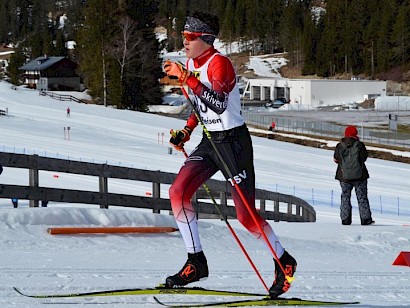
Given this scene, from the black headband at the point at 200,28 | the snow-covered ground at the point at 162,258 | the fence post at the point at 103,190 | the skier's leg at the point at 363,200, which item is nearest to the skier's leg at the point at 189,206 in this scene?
the snow-covered ground at the point at 162,258

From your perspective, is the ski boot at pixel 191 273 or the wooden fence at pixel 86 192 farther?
the wooden fence at pixel 86 192

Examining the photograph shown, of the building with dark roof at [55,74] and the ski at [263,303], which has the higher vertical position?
the building with dark roof at [55,74]

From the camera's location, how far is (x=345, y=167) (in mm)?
11305

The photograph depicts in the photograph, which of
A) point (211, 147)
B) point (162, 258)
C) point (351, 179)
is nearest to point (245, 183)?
point (211, 147)

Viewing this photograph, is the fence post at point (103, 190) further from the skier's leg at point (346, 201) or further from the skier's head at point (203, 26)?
the skier's head at point (203, 26)

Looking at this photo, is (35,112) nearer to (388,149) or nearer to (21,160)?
(388,149)

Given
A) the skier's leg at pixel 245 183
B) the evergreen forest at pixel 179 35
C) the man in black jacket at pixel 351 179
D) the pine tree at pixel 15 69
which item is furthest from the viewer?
the pine tree at pixel 15 69

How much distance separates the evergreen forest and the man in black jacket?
43736mm

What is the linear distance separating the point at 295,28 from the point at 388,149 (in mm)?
104726

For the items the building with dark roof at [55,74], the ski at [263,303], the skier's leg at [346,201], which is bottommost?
the skier's leg at [346,201]

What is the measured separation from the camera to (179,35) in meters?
136

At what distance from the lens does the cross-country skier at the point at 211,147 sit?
4.97 meters

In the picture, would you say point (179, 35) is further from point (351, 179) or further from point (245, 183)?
point (245, 183)

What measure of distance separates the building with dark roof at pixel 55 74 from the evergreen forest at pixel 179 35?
7.55m
